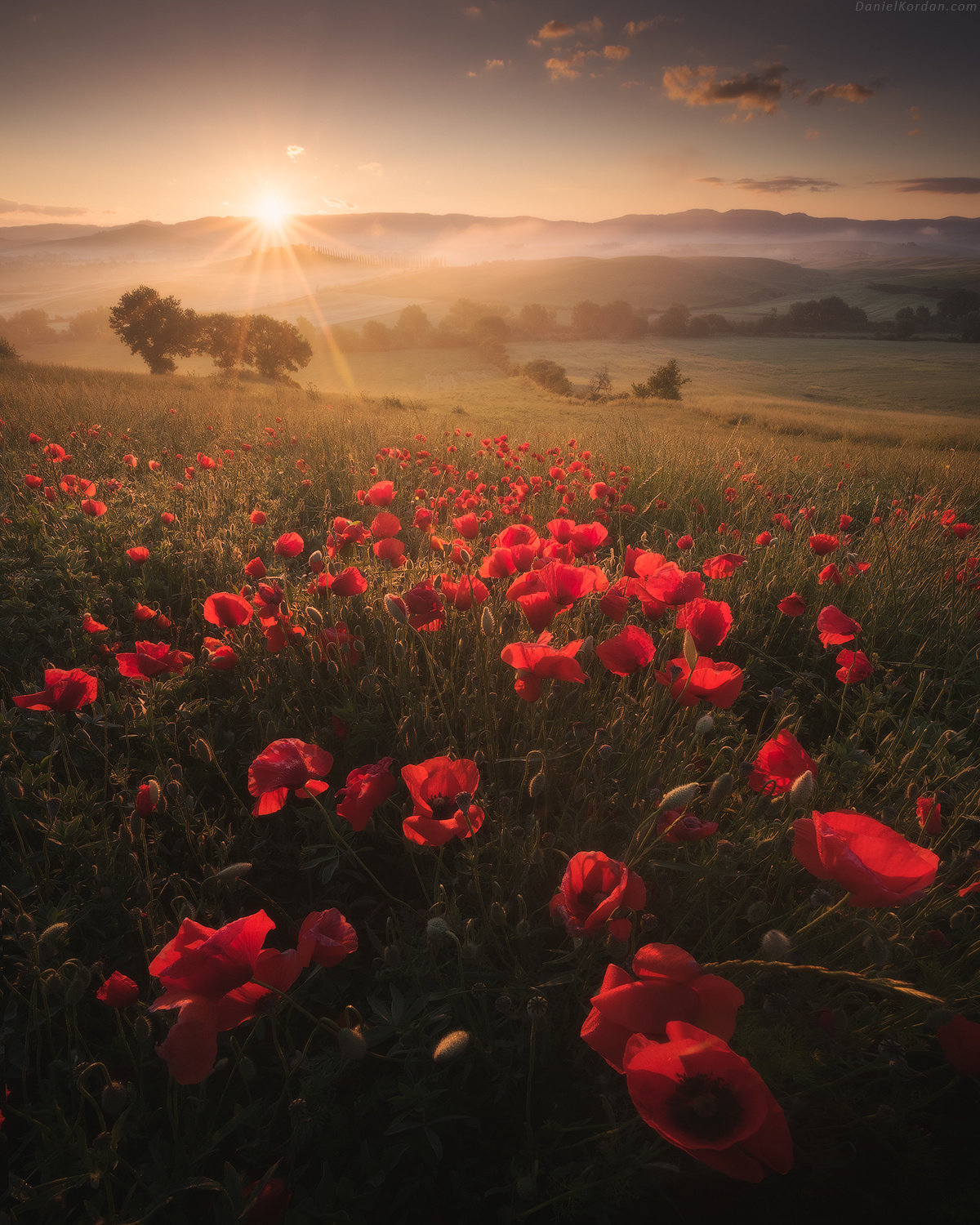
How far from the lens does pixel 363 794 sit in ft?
3.96

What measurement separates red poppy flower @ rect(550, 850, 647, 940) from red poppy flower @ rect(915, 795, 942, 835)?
804 mm

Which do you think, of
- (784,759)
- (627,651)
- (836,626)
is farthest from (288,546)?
(836,626)

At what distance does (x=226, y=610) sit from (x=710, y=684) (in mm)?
1555

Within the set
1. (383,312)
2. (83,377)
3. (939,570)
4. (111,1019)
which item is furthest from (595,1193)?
(383,312)

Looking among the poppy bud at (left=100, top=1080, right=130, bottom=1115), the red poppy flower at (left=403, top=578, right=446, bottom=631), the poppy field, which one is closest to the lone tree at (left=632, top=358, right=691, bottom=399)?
the poppy field

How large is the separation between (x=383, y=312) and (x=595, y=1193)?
7348 centimetres

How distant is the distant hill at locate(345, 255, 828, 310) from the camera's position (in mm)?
76500

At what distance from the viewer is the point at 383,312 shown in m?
63.3

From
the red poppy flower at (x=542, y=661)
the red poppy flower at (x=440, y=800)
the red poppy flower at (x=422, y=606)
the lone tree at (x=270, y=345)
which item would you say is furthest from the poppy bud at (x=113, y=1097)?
the lone tree at (x=270, y=345)

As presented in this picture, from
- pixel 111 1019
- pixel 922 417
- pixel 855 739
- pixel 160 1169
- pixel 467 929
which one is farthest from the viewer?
pixel 922 417

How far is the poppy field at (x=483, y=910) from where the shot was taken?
3.04 feet

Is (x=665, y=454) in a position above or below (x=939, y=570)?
above

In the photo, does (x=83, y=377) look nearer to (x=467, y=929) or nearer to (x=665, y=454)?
(x=665, y=454)

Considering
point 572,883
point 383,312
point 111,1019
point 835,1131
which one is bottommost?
point 835,1131
